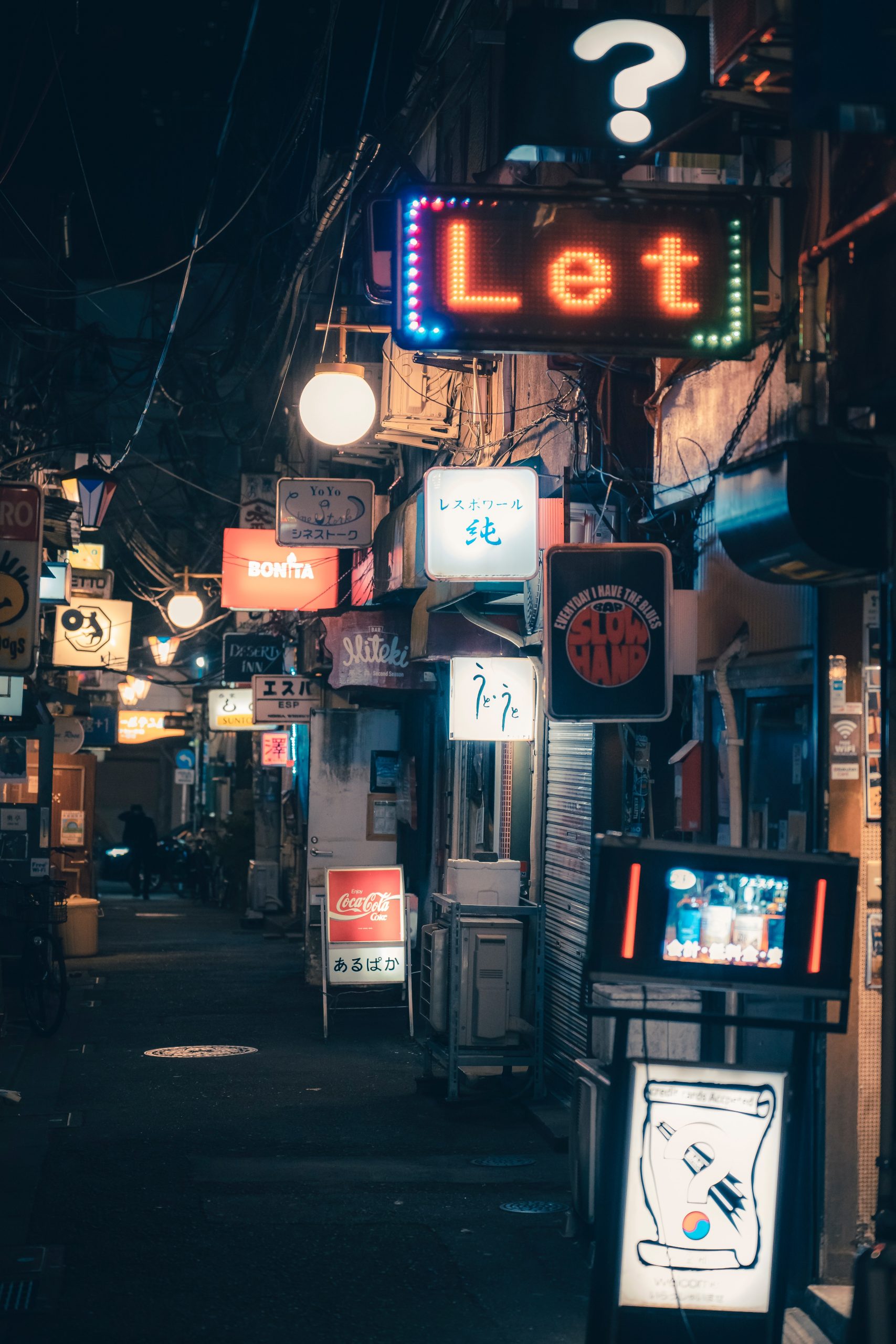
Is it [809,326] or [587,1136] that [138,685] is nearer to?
[587,1136]

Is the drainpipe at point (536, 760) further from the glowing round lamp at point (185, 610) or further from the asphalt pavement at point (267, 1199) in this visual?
the glowing round lamp at point (185, 610)

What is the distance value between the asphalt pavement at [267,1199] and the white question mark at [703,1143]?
1.47m

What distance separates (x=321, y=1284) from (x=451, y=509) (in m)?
6.27

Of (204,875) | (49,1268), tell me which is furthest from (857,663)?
(204,875)

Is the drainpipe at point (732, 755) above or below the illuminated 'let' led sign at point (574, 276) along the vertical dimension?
below

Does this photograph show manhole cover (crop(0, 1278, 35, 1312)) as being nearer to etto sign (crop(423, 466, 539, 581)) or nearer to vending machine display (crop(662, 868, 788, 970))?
vending machine display (crop(662, 868, 788, 970))

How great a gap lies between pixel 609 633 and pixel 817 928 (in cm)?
346

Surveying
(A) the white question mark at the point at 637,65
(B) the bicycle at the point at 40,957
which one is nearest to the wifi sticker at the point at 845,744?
(A) the white question mark at the point at 637,65

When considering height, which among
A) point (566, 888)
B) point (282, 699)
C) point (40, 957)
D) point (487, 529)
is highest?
point (487, 529)

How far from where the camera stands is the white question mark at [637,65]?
6.88 m

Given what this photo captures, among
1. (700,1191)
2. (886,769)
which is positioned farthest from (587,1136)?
(886,769)

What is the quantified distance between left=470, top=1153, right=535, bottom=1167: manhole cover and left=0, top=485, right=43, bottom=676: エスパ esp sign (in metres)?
5.94

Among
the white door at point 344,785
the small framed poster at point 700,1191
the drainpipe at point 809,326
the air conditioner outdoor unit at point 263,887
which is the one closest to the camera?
the small framed poster at point 700,1191

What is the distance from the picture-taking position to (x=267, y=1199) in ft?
27.6
